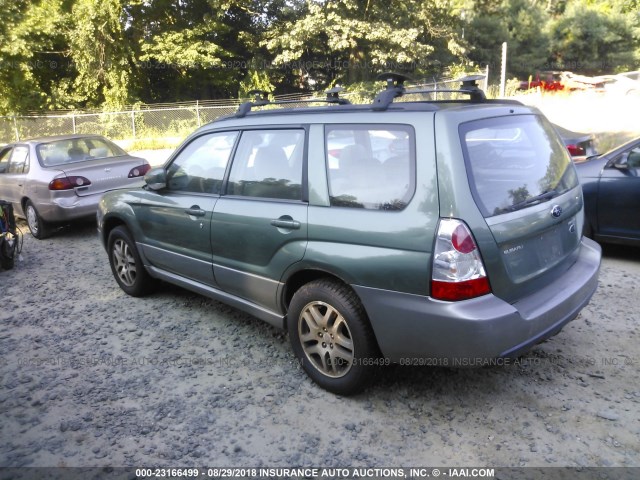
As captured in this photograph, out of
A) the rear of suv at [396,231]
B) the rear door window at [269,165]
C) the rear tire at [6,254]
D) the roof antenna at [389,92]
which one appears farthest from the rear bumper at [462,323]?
the rear tire at [6,254]

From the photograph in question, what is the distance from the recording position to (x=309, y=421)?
3070 mm

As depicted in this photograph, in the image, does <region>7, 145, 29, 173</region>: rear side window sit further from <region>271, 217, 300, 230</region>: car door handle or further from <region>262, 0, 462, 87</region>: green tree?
<region>262, 0, 462, 87</region>: green tree

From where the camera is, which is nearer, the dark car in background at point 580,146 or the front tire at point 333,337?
the front tire at point 333,337

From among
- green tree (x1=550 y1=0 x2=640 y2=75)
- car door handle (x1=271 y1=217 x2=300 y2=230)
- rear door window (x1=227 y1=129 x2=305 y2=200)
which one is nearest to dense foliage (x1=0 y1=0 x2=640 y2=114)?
green tree (x1=550 y1=0 x2=640 y2=75)

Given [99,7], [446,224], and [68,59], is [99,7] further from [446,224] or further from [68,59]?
[446,224]

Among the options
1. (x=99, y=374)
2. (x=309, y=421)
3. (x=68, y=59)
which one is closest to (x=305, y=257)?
(x=309, y=421)

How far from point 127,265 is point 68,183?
3.12m

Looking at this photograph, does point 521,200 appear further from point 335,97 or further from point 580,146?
point 580,146

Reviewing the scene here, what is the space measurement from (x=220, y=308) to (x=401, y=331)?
2.48 m

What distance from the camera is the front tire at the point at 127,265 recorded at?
197 inches

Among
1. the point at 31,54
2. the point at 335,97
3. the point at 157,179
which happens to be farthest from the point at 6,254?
the point at 31,54

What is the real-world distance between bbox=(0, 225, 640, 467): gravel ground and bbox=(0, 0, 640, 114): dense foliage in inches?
951

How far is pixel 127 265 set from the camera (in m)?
5.20

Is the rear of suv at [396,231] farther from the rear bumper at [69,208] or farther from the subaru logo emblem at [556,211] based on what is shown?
the rear bumper at [69,208]
